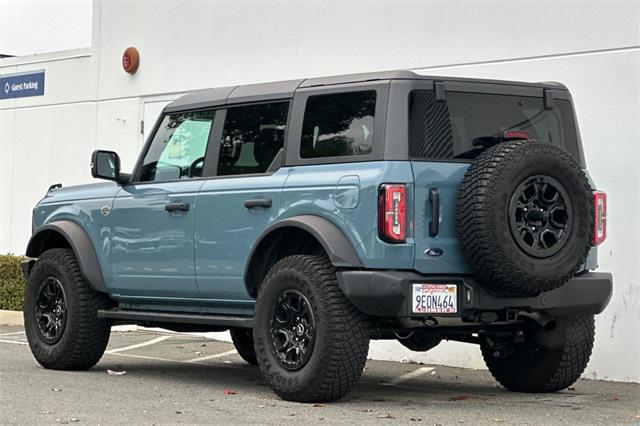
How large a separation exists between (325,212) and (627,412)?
229 cm

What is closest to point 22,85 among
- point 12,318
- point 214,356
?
point 12,318

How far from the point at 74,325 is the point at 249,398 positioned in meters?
2.05

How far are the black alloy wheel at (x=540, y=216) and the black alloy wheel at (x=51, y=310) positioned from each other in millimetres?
3988

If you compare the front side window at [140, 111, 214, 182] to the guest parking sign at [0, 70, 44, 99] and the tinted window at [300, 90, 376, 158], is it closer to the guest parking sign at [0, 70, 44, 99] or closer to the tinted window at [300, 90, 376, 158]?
the tinted window at [300, 90, 376, 158]

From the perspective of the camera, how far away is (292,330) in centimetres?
830

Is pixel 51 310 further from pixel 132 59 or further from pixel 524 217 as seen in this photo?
pixel 132 59

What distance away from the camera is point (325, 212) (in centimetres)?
820

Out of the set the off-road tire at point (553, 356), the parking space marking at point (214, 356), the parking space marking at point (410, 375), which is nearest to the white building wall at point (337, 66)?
the parking space marking at point (410, 375)

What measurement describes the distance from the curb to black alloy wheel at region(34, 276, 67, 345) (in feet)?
18.0

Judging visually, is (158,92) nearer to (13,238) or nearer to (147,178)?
(13,238)

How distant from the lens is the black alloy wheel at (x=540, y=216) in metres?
7.83

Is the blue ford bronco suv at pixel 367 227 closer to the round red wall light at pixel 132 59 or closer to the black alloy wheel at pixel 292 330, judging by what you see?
the black alloy wheel at pixel 292 330

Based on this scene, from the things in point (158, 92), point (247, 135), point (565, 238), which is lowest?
point (565, 238)

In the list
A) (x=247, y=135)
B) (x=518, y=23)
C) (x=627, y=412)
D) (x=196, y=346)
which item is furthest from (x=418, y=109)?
(x=196, y=346)
